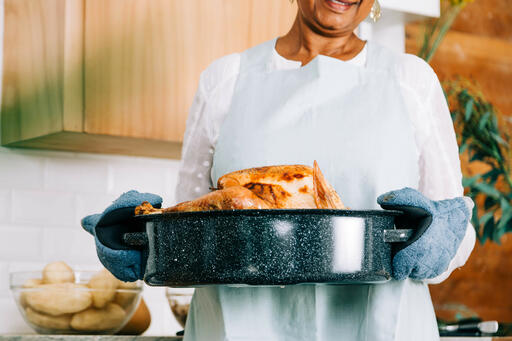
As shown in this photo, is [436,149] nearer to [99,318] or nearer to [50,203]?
[99,318]

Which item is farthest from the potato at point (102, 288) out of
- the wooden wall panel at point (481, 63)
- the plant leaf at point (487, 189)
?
the wooden wall panel at point (481, 63)

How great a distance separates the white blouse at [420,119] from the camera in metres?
0.93

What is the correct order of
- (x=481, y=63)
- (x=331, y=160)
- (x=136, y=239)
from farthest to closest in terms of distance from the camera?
(x=481, y=63)
(x=331, y=160)
(x=136, y=239)

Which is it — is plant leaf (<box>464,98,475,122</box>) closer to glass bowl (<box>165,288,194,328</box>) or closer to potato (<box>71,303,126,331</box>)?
glass bowl (<box>165,288,194,328</box>)

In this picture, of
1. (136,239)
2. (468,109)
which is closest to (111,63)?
(136,239)

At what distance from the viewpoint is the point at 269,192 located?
74 centimetres

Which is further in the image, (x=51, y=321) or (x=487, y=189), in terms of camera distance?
(x=487, y=189)

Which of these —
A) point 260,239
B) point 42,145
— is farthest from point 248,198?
point 42,145

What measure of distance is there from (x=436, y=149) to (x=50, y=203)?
1.04 metres

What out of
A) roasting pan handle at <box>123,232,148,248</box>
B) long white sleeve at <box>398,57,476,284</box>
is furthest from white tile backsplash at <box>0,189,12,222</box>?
long white sleeve at <box>398,57,476,284</box>

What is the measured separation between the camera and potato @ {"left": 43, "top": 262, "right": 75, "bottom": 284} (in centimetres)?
138

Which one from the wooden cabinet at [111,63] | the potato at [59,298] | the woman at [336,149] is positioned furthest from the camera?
the wooden cabinet at [111,63]

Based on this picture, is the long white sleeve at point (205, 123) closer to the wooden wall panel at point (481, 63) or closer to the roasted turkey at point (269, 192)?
the roasted turkey at point (269, 192)

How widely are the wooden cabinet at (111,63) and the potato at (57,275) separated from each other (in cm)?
27
